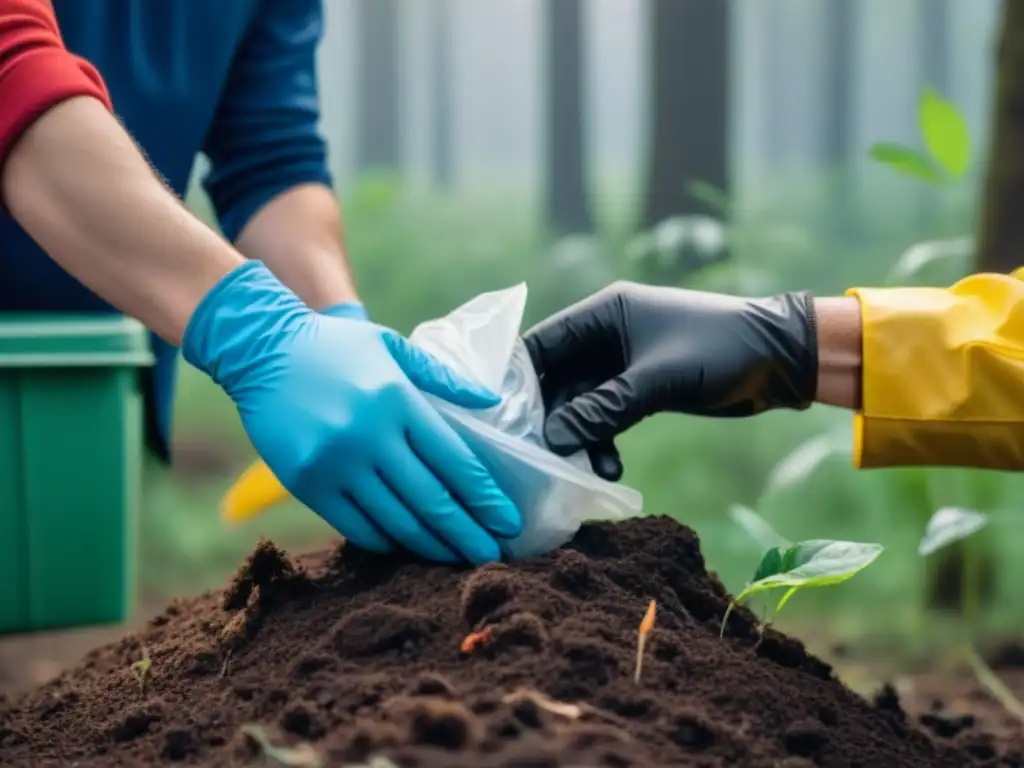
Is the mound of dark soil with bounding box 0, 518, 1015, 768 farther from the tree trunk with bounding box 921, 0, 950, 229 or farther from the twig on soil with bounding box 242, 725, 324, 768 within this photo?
the tree trunk with bounding box 921, 0, 950, 229

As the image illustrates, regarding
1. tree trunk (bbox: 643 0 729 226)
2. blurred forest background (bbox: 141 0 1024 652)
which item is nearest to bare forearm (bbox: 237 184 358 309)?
blurred forest background (bbox: 141 0 1024 652)

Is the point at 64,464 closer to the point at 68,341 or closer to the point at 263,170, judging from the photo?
the point at 68,341

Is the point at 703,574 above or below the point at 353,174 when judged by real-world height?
below

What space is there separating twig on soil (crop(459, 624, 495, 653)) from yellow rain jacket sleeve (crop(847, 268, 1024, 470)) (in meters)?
0.57

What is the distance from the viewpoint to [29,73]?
1053mm

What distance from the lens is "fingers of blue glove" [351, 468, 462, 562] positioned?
100cm

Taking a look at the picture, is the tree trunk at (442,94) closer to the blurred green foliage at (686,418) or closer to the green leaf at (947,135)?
the blurred green foliage at (686,418)

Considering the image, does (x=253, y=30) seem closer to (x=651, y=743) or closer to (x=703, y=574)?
(x=703, y=574)

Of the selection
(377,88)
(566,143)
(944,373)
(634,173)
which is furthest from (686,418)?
(944,373)

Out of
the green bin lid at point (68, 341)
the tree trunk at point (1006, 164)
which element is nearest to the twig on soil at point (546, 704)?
the green bin lid at point (68, 341)

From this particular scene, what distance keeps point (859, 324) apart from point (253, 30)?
1.06m

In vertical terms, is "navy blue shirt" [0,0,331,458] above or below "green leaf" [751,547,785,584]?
above

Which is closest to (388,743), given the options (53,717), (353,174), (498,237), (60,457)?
(53,717)

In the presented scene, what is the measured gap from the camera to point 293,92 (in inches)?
67.9
